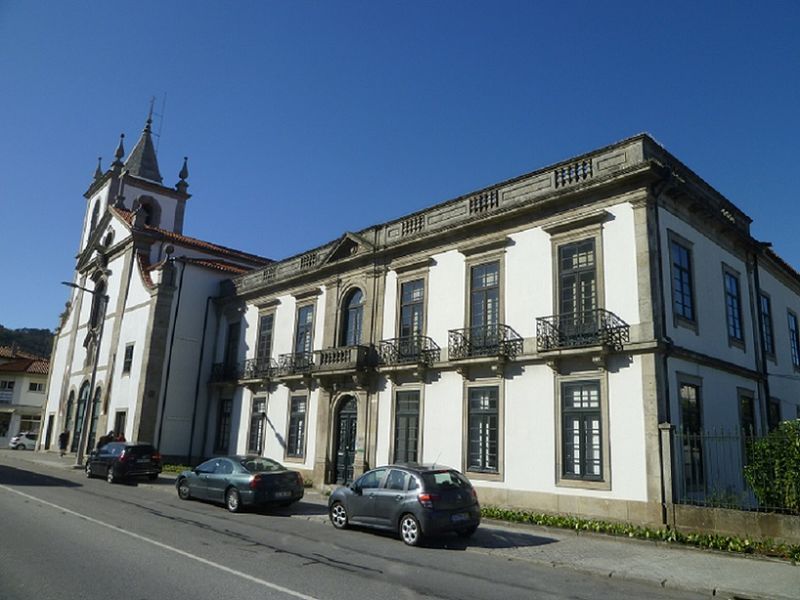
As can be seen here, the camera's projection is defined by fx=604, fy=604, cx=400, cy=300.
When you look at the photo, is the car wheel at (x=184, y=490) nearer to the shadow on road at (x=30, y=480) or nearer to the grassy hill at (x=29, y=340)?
the shadow on road at (x=30, y=480)

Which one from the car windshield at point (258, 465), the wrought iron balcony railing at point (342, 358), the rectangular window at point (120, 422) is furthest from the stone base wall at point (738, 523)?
the rectangular window at point (120, 422)

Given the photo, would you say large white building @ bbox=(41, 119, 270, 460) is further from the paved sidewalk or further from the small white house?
the small white house

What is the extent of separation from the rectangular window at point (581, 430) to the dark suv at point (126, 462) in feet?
Result: 50.8

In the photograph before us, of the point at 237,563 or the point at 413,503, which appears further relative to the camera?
the point at 413,503

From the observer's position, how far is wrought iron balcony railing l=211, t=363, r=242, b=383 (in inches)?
1111

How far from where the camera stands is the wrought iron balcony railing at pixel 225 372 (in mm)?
28222

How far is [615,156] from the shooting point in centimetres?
1573

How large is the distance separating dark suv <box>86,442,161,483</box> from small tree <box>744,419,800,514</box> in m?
19.5

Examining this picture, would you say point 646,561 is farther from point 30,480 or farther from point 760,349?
point 30,480

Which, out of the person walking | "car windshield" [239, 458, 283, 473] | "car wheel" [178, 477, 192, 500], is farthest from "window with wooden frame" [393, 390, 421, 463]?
the person walking

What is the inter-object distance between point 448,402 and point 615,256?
656 centimetres

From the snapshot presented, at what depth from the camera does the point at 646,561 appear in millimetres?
10383

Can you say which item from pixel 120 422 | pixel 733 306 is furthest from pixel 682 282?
pixel 120 422

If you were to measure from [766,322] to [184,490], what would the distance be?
64.5 ft
